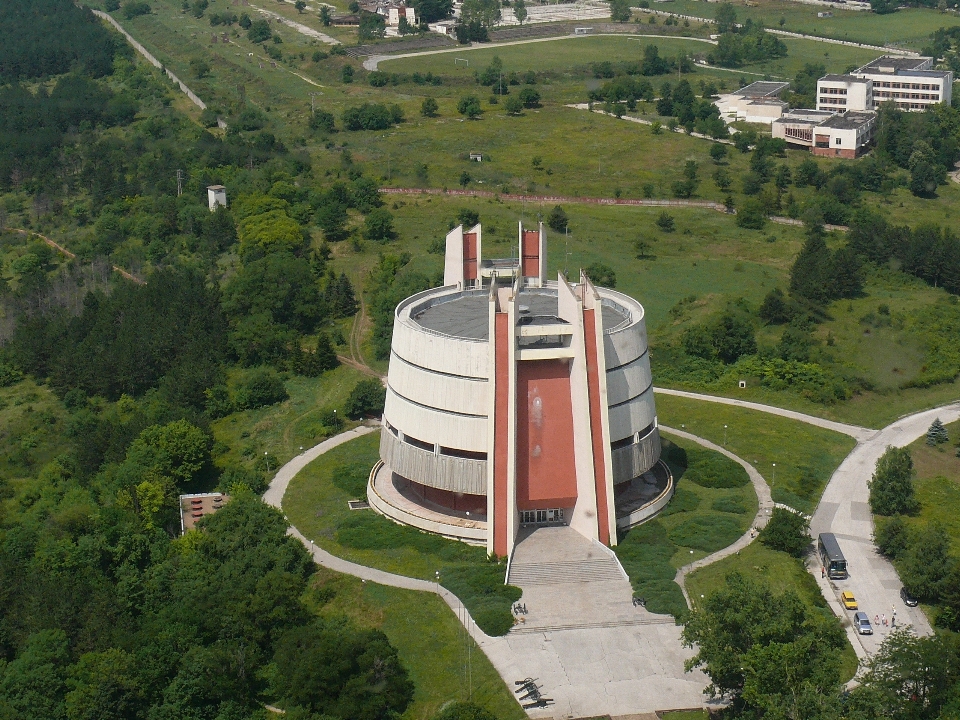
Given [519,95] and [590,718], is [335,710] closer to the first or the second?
[590,718]

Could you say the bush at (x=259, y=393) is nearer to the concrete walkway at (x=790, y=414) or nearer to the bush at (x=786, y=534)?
the concrete walkway at (x=790, y=414)

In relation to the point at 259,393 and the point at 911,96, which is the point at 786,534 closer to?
the point at 259,393

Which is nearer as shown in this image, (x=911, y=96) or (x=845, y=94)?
(x=845, y=94)

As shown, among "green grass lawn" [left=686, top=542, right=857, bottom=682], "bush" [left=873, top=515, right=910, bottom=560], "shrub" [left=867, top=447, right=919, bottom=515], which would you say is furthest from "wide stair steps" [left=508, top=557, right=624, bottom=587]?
"shrub" [left=867, top=447, right=919, bottom=515]

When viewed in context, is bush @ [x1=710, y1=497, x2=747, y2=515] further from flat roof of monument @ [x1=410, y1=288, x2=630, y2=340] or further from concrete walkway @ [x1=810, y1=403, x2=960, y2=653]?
flat roof of monument @ [x1=410, y1=288, x2=630, y2=340]

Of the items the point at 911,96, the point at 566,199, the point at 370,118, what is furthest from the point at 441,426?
the point at 911,96

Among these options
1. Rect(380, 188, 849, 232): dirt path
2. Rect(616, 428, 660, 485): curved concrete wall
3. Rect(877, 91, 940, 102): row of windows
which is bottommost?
Rect(616, 428, 660, 485): curved concrete wall

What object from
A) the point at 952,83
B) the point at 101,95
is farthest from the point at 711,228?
the point at 101,95
